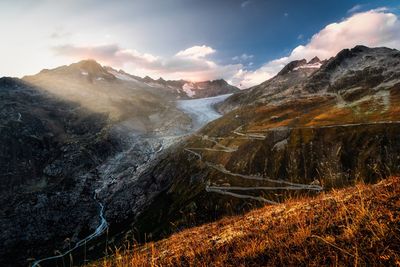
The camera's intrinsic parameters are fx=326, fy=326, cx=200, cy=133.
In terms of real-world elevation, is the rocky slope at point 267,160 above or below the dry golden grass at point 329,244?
below

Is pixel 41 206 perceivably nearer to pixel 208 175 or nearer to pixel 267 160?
pixel 208 175

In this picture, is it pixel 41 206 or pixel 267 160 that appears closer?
pixel 267 160

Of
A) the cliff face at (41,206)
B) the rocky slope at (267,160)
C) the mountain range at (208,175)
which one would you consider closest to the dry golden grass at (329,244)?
the rocky slope at (267,160)

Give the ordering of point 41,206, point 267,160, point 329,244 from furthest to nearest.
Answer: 1. point 41,206
2. point 267,160
3. point 329,244

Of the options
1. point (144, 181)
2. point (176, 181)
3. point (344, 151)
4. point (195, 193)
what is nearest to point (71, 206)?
point (144, 181)

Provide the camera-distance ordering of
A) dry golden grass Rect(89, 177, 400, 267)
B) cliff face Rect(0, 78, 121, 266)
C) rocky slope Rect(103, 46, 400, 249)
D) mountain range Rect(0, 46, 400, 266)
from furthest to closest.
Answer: cliff face Rect(0, 78, 121, 266) < mountain range Rect(0, 46, 400, 266) < rocky slope Rect(103, 46, 400, 249) < dry golden grass Rect(89, 177, 400, 267)

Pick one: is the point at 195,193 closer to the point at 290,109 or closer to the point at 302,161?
the point at 302,161

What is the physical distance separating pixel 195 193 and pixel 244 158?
22265 mm

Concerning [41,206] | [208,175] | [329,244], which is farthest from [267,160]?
[41,206]

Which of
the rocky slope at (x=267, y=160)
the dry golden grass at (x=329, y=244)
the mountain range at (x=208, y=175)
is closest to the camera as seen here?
the dry golden grass at (x=329, y=244)

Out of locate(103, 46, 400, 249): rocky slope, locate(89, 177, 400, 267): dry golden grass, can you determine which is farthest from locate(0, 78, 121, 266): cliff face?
locate(89, 177, 400, 267): dry golden grass

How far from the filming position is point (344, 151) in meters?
95.7

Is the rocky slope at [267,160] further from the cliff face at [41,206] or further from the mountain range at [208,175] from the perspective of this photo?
the cliff face at [41,206]

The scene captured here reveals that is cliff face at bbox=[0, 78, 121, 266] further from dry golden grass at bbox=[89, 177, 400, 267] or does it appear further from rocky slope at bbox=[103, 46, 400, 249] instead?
dry golden grass at bbox=[89, 177, 400, 267]
